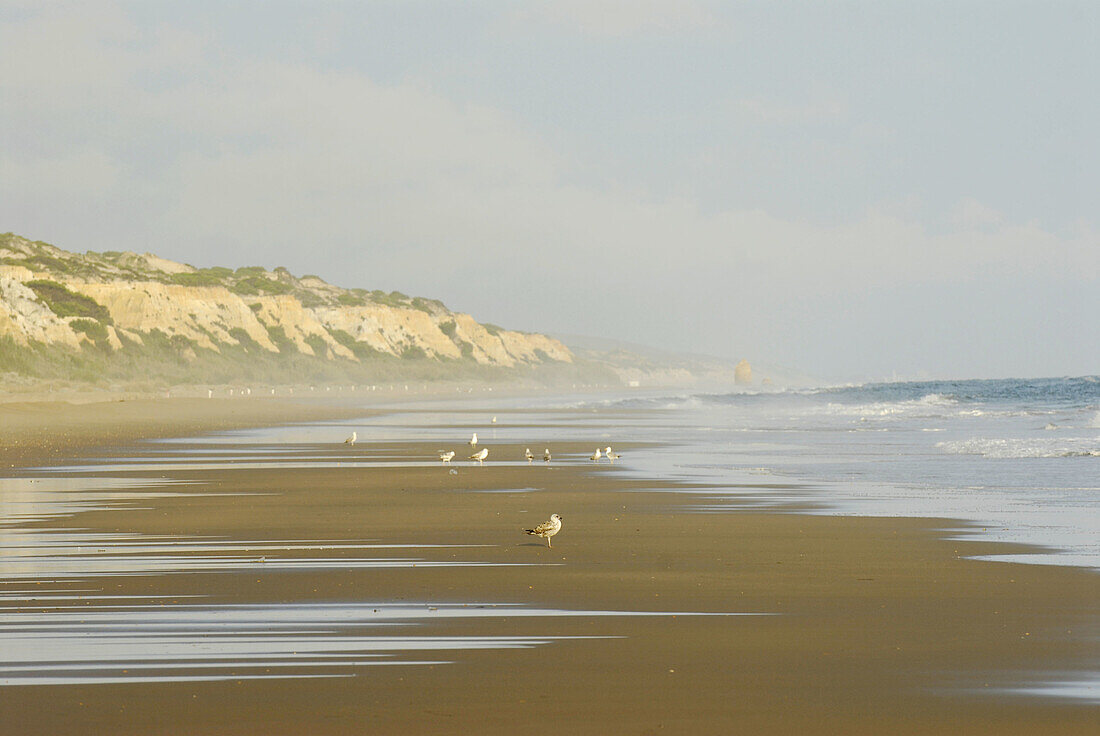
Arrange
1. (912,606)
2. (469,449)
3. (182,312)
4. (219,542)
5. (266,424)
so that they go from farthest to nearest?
(182,312) < (266,424) < (469,449) < (219,542) < (912,606)

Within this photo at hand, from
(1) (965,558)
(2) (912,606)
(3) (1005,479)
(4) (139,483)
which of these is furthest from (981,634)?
(4) (139,483)

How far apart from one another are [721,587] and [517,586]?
1686 millimetres

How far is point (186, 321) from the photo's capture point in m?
129

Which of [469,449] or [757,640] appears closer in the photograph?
[757,640]

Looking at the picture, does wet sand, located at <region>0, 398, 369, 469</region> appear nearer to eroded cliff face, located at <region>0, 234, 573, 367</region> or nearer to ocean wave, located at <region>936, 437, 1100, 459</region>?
ocean wave, located at <region>936, 437, 1100, 459</region>

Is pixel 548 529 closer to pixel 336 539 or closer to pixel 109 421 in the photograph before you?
pixel 336 539

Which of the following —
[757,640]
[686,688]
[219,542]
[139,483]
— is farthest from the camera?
[139,483]

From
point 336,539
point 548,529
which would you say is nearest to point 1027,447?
point 548,529

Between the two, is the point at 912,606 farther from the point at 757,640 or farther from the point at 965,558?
the point at 965,558

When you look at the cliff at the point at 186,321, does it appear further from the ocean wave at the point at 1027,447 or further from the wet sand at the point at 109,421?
the ocean wave at the point at 1027,447

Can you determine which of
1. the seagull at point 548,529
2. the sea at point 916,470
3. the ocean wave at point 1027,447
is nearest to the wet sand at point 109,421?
the sea at point 916,470

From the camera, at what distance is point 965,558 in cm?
1246

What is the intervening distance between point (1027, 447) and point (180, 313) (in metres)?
110

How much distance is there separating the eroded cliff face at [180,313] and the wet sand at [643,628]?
82.1 metres
